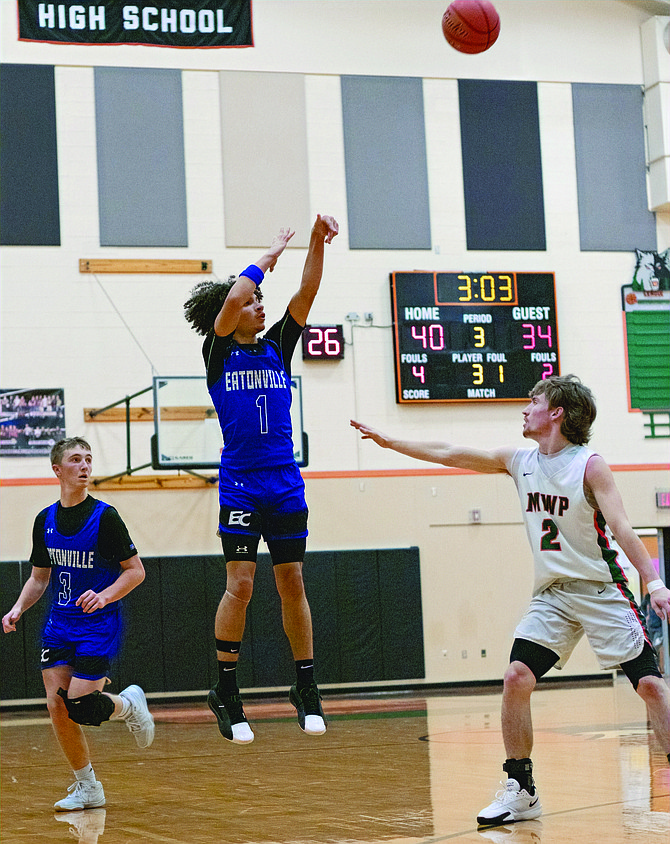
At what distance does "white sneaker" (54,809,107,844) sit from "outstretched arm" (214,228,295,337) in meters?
2.53

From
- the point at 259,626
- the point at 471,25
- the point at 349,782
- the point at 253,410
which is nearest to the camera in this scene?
the point at 253,410

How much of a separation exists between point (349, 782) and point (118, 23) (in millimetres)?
10157

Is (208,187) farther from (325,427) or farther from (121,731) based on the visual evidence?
(121,731)

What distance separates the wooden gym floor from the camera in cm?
529

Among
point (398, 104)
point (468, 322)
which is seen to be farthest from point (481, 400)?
point (398, 104)

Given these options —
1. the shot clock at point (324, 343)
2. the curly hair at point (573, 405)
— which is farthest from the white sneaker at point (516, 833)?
the shot clock at point (324, 343)

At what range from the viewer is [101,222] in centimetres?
1482

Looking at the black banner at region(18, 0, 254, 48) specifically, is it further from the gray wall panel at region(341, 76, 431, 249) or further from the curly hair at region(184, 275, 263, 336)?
the curly hair at region(184, 275, 263, 336)

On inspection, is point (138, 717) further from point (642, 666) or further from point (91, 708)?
point (642, 666)

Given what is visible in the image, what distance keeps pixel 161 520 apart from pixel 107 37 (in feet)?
20.2

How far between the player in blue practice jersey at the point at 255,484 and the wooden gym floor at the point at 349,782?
737mm

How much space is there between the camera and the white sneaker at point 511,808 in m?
5.25

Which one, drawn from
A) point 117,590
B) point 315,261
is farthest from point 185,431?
point 315,261

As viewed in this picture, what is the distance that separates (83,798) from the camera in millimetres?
6359
